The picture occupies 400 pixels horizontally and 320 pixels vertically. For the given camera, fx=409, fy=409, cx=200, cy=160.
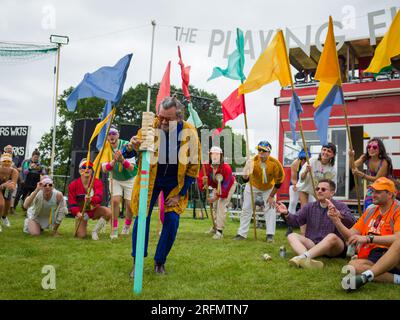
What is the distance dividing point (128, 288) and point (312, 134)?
739cm

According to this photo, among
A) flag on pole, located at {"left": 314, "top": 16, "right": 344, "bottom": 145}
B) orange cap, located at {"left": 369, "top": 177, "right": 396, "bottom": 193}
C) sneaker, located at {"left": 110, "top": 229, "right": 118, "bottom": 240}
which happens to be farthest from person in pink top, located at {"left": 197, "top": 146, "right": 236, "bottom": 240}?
orange cap, located at {"left": 369, "top": 177, "right": 396, "bottom": 193}

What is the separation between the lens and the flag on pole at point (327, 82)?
5574mm

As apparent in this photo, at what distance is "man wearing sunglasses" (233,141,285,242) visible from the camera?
709cm

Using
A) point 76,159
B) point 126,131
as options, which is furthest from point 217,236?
point 126,131

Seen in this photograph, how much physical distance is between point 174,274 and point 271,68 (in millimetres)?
3487

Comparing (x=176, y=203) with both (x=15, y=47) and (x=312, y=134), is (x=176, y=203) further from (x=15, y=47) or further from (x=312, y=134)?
(x=15, y=47)

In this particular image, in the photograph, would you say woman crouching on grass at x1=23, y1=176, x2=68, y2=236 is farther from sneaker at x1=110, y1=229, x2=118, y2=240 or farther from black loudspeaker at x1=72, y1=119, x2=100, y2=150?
black loudspeaker at x1=72, y1=119, x2=100, y2=150

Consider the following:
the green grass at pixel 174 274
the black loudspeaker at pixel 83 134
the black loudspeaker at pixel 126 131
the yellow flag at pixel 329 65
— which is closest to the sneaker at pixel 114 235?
the green grass at pixel 174 274

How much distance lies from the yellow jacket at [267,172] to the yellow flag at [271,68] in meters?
1.55

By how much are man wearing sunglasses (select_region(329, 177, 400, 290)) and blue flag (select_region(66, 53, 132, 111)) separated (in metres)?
3.59
